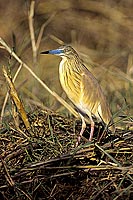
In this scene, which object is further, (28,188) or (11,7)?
(11,7)

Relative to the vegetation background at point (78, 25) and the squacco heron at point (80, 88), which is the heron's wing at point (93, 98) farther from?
the vegetation background at point (78, 25)

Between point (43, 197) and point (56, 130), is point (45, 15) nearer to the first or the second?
point (56, 130)

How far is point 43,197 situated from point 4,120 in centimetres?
91

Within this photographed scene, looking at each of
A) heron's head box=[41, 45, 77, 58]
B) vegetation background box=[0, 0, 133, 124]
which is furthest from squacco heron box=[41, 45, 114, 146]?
vegetation background box=[0, 0, 133, 124]

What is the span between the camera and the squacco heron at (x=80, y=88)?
375cm

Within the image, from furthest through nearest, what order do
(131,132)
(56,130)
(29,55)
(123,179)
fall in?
(29,55)
(56,130)
(131,132)
(123,179)

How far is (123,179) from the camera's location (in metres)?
3.02

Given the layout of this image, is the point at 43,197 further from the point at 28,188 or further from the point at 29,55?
the point at 29,55

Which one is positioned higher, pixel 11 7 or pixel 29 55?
pixel 11 7

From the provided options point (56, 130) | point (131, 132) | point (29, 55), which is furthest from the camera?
point (29, 55)

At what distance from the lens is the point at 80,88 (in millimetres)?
3760

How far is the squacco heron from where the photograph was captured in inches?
147

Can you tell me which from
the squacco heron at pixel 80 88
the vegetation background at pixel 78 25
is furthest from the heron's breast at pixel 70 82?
the vegetation background at pixel 78 25

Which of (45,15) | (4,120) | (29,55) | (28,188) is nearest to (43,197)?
(28,188)
